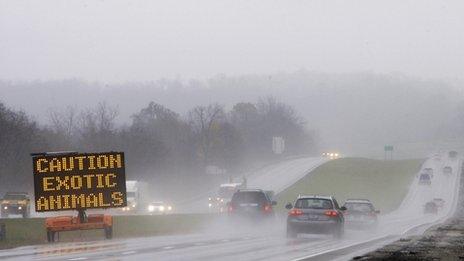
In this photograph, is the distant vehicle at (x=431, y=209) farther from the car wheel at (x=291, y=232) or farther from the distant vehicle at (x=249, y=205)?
the car wheel at (x=291, y=232)

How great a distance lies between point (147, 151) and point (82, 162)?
295ft

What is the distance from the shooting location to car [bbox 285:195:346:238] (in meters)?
35.8

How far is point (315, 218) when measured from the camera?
35.8 m

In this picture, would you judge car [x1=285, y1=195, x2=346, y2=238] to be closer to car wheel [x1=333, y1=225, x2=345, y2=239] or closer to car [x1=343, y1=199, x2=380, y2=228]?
car wheel [x1=333, y1=225, x2=345, y2=239]

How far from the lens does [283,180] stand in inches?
5290

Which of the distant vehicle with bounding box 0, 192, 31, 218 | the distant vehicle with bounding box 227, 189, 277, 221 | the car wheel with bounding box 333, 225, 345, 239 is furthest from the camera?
the distant vehicle with bounding box 0, 192, 31, 218

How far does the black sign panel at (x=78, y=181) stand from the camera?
34281mm

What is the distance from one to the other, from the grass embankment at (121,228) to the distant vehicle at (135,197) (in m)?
19.7

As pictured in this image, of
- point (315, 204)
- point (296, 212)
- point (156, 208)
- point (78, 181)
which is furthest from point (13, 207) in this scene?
point (315, 204)

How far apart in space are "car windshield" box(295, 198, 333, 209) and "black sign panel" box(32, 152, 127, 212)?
6.97m

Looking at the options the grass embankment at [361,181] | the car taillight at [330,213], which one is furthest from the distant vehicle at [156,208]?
the car taillight at [330,213]

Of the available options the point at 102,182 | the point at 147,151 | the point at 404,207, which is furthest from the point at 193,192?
the point at 102,182

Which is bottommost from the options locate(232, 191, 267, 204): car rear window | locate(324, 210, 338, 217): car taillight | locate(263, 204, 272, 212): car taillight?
locate(263, 204, 272, 212): car taillight

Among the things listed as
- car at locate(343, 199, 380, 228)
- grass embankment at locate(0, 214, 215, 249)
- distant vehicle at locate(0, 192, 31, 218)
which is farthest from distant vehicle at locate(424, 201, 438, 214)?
distant vehicle at locate(0, 192, 31, 218)
